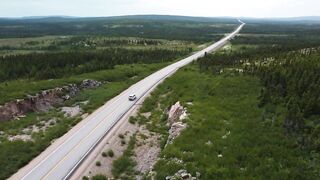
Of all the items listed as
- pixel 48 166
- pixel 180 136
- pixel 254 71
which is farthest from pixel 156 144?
A: pixel 254 71

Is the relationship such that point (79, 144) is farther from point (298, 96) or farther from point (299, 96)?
point (299, 96)

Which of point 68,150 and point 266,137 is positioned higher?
point 266,137

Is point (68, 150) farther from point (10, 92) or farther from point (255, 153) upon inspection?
point (10, 92)

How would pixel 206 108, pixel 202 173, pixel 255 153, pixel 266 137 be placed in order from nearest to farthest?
pixel 202 173
pixel 255 153
pixel 266 137
pixel 206 108

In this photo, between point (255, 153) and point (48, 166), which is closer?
point (255, 153)

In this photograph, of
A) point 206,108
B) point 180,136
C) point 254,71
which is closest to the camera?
point 180,136

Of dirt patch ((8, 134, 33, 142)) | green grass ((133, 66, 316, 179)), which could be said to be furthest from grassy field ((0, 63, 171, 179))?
green grass ((133, 66, 316, 179))

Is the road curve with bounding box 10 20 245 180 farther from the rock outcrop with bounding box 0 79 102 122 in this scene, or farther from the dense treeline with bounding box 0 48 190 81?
the dense treeline with bounding box 0 48 190 81
